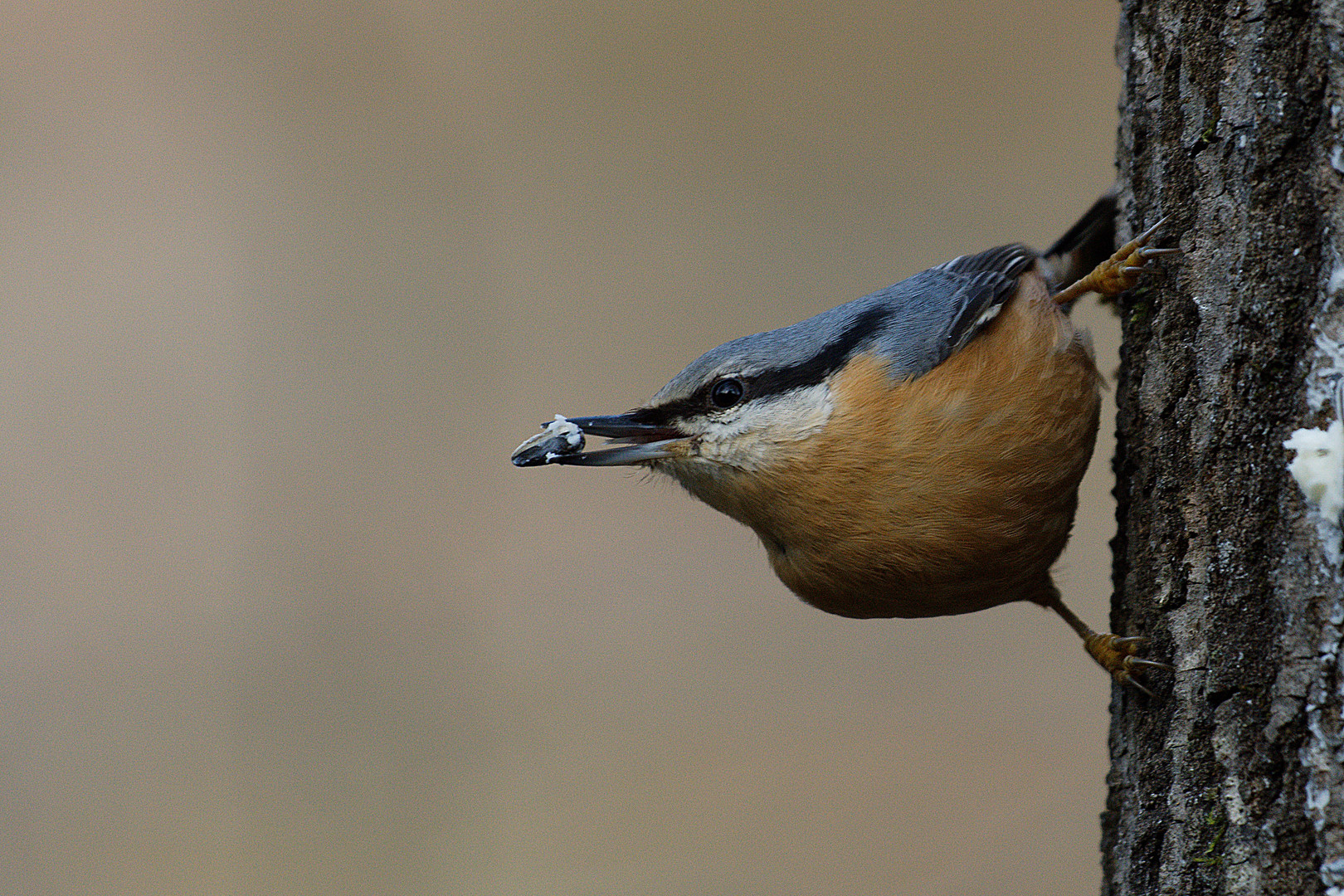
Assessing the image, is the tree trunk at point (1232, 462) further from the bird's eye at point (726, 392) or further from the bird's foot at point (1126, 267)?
the bird's eye at point (726, 392)

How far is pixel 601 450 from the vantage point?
180cm

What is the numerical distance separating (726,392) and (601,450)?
0.24 m

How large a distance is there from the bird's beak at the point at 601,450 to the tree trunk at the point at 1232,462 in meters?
0.73

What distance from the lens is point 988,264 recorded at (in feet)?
6.18

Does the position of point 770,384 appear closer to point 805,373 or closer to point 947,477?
point 805,373

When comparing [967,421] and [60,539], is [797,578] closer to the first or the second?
[967,421]

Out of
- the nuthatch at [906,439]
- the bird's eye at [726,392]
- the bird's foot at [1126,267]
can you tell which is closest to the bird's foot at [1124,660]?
the nuthatch at [906,439]

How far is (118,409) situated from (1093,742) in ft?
11.6

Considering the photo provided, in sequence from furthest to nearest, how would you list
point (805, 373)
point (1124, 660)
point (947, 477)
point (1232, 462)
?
point (805, 373) < point (947, 477) < point (1124, 660) < point (1232, 462)

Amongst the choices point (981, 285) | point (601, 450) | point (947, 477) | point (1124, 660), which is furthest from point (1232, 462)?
point (601, 450)

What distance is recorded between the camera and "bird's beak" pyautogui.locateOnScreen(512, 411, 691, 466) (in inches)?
70.3

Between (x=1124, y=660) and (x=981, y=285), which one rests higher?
(x=981, y=285)

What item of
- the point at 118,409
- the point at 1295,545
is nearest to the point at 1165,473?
the point at 1295,545

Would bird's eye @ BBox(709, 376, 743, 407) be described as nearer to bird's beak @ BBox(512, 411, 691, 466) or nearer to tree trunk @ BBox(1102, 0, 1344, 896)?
bird's beak @ BBox(512, 411, 691, 466)
